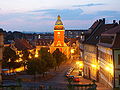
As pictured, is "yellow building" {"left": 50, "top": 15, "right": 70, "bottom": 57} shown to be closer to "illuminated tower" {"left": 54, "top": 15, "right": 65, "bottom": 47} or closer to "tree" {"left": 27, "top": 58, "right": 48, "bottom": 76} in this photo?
"illuminated tower" {"left": 54, "top": 15, "right": 65, "bottom": 47}

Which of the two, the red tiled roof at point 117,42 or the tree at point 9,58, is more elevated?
the red tiled roof at point 117,42

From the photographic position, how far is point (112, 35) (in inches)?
A: 1666

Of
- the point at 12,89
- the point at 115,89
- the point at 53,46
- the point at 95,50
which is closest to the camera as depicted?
the point at 12,89

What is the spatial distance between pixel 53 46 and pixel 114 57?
348 ft

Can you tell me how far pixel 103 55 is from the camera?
49.3m

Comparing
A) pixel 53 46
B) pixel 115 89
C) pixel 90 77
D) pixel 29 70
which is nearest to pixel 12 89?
pixel 115 89

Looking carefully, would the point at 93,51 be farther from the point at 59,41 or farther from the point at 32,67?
the point at 59,41

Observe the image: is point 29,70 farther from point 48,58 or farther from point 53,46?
point 53,46

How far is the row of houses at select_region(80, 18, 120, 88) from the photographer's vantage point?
1617 inches

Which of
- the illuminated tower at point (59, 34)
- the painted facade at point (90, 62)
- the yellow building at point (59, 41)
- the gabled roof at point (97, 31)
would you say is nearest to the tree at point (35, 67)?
the painted facade at point (90, 62)

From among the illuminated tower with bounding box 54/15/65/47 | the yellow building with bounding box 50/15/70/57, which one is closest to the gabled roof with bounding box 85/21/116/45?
the yellow building with bounding box 50/15/70/57

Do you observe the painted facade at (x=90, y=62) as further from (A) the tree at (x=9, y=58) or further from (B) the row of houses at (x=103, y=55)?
(A) the tree at (x=9, y=58)

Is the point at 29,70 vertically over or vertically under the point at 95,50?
under

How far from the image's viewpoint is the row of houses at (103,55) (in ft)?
135
